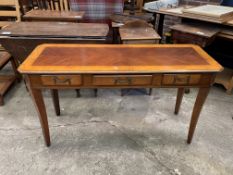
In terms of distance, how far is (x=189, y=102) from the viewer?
2057 mm

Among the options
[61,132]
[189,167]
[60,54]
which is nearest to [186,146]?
[189,167]

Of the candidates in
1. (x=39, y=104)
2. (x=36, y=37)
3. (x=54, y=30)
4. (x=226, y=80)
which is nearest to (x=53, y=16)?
(x=54, y=30)

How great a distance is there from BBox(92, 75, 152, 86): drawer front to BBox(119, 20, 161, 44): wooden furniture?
762 millimetres

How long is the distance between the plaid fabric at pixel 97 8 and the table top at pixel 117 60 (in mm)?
1320

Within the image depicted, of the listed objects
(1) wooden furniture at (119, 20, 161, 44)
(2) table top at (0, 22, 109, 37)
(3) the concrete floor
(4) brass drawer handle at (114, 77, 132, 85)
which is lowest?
(3) the concrete floor

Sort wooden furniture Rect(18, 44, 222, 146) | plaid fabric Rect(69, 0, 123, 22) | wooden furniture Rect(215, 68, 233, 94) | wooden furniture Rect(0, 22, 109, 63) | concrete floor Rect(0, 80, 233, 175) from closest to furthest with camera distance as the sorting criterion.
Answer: wooden furniture Rect(18, 44, 222, 146) → concrete floor Rect(0, 80, 233, 175) → wooden furniture Rect(0, 22, 109, 63) → wooden furniture Rect(215, 68, 233, 94) → plaid fabric Rect(69, 0, 123, 22)

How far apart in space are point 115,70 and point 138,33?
0.96 m

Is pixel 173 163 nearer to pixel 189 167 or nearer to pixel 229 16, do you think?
pixel 189 167

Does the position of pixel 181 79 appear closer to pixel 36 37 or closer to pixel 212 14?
pixel 212 14

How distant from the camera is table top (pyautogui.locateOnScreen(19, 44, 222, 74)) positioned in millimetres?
1139

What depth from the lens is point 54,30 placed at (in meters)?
1.85

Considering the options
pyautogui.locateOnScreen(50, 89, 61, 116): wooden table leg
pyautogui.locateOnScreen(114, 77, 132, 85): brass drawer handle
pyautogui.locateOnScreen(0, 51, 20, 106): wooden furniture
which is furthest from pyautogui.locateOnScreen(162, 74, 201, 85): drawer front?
pyautogui.locateOnScreen(0, 51, 20, 106): wooden furniture

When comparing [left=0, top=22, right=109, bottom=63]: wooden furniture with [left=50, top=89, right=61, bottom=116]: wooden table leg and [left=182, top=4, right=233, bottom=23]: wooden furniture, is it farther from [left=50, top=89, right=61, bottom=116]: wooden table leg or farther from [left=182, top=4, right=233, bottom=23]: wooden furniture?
[left=182, top=4, right=233, bottom=23]: wooden furniture

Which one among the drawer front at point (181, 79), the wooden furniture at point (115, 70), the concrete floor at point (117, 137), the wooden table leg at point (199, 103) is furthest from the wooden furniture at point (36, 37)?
the wooden table leg at point (199, 103)
